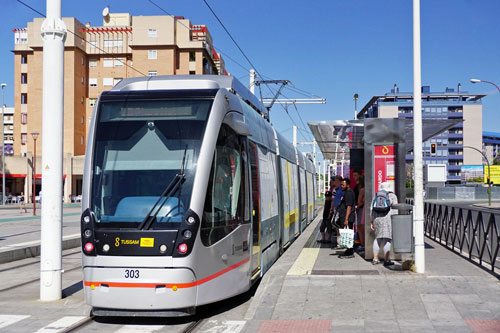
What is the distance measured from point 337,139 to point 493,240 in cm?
758

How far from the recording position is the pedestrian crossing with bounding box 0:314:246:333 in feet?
23.3

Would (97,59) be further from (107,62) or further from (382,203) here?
(382,203)

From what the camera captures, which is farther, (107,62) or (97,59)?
(97,59)

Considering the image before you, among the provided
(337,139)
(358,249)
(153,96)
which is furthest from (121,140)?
(337,139)

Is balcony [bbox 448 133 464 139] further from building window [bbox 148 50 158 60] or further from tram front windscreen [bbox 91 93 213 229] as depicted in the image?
tram front windscreen [bbox 91 93 213 229]

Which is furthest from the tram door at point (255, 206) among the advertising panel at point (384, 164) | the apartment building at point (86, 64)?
the apartment building at point (86, 64)

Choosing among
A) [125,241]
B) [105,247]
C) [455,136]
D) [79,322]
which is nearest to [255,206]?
[125,241]

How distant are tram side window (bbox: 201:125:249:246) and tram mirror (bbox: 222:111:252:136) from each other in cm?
Result: 7

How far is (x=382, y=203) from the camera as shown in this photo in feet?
34.0

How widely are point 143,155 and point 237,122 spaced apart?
1534mm

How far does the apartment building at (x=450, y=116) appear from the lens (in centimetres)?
12038

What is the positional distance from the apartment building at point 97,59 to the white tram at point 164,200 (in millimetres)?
56184

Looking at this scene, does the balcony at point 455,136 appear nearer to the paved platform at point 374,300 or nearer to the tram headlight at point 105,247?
the paved platform at point 374,300

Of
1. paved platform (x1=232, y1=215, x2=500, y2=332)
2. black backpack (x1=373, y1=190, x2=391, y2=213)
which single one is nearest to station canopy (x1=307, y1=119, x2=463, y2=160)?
black backpack (x1=373, y1=190, x2=391, y2=213)
